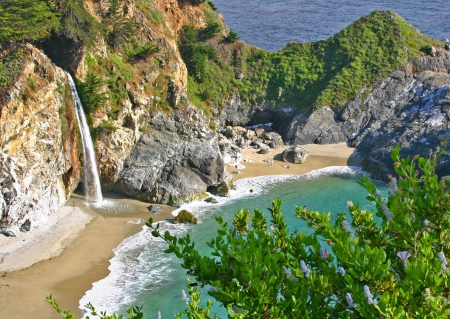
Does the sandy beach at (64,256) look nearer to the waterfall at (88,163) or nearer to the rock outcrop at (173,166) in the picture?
the waterfall at (88,163)

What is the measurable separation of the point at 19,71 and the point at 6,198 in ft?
19.1

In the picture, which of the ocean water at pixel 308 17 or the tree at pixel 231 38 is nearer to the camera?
the tree at pixel 231 38

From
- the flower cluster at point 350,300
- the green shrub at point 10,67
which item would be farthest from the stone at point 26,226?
the flower cluster at point 350,300

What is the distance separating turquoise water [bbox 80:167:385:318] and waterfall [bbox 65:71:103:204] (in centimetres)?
444

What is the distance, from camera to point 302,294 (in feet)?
20.6

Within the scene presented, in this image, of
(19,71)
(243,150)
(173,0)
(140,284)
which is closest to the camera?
(140,284)

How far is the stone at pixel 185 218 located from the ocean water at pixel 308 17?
32.0 meters

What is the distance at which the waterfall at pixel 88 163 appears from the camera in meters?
26.5

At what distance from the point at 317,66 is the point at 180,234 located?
982 inches

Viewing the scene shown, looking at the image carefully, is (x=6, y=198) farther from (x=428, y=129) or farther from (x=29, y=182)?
(x=428, y=129)

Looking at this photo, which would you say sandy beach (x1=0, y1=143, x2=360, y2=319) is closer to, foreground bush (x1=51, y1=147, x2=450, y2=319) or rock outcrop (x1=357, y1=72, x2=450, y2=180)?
foreground bush (x1=51, y1=147, x2=450, y2=319)

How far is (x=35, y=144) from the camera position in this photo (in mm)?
23109

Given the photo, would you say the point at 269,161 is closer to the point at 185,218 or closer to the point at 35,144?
the point at 185,218

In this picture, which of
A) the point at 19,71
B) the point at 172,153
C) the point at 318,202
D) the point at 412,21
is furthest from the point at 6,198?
the point at 412,21
